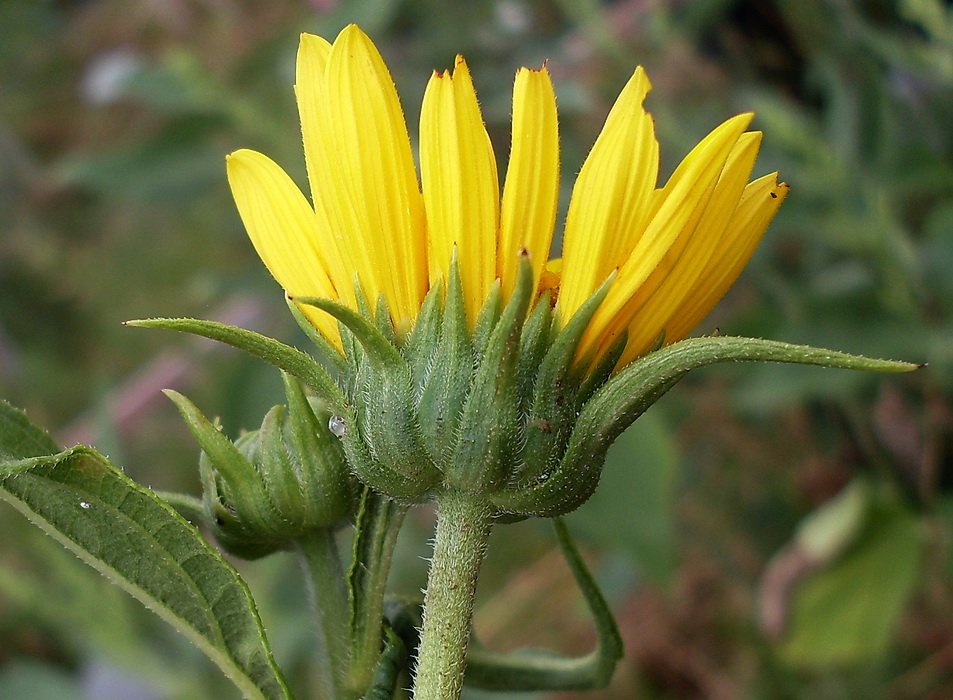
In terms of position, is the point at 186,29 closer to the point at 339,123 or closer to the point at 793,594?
the point at 793,594

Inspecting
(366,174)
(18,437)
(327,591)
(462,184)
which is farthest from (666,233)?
(18,437)

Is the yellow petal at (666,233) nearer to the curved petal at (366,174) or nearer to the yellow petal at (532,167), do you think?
the yellow petal at (532,167)

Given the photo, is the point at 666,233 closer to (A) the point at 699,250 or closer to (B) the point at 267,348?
(A) the point at 699,250

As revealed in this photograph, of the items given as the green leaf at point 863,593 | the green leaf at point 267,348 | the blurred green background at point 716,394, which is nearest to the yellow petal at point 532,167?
the green leaf at point 267,348

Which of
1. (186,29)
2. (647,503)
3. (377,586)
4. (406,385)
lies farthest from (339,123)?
(186,29)

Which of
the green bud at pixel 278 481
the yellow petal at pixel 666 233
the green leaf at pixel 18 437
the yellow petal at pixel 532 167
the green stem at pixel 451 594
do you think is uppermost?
the yellow petal at pixel 532 167

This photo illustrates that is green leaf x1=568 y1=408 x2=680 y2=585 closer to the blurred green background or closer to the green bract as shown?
the blurred green background
